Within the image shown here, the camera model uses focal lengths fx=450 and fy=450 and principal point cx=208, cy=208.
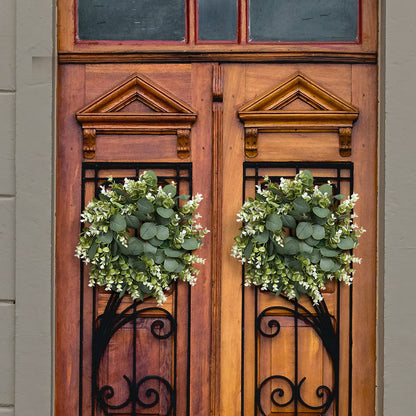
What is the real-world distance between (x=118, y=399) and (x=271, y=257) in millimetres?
1411

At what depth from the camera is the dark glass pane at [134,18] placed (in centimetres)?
308

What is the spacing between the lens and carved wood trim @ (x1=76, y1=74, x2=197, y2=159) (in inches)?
120

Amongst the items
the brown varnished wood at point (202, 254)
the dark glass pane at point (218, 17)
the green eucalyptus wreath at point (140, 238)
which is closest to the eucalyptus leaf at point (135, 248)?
the green eucalyptus wreath at point (140, 238)

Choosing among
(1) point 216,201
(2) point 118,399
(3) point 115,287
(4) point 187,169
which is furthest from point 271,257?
(2) point 118,399

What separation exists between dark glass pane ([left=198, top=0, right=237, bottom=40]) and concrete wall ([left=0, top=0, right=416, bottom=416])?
989mm

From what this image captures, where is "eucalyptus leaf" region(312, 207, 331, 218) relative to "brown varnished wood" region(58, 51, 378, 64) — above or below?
below

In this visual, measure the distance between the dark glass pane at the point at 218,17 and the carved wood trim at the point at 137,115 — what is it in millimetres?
550

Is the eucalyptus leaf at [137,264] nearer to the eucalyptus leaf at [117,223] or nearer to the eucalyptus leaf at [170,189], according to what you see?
the eucalyptus leaf at [117,223]

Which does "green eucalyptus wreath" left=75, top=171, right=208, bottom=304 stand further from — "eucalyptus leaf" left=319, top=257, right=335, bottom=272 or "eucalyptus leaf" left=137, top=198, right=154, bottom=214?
"eucalyptus leaf" left=319, top=257, right=335, bottom=272

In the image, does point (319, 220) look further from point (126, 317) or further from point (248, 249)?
point (126, 317)

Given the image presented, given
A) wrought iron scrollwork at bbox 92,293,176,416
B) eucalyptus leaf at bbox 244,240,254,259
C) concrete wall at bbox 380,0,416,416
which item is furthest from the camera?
wrought iron scrollwork at bbox 92,293,176,416

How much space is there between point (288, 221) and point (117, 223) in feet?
3.60

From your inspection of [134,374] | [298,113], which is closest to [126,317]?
[134,374]
